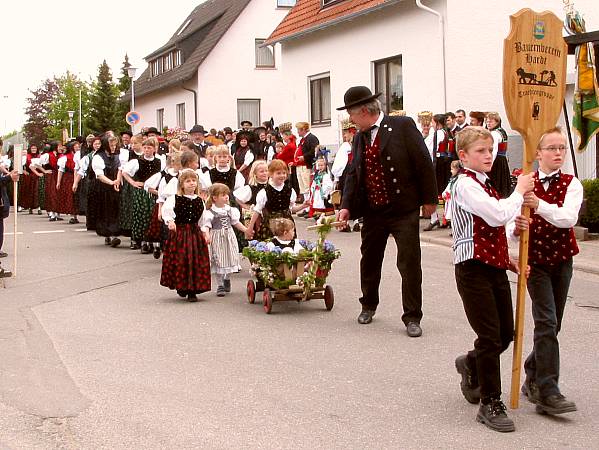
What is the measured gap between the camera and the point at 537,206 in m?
5.48

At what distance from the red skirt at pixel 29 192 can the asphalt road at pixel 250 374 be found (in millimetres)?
17185

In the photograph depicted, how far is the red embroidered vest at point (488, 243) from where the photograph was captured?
18.2 ft

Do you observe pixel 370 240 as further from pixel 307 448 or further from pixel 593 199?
pixel 593 199

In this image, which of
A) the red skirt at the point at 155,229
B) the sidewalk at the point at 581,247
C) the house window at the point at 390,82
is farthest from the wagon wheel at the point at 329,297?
Result: the house window at the point at 390,82

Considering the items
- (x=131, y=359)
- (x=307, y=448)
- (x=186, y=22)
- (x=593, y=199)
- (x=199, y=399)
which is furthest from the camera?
(x=186, y=22)

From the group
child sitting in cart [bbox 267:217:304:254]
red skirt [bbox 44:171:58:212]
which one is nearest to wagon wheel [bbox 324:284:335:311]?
child sitting in cart [bbox 267:217:304:254]

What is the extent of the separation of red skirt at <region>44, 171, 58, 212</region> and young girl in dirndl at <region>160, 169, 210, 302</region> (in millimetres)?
14309

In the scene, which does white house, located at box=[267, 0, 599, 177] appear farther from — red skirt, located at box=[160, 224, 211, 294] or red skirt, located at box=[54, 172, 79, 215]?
red skirt, located at box=[160, 224, 211, 294]

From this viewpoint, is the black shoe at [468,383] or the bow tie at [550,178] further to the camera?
the black shoe at [468,383]

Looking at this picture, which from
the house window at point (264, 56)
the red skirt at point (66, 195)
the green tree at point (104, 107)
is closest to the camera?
the red skirt at point (66, 195)

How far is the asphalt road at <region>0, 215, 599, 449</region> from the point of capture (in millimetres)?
5465

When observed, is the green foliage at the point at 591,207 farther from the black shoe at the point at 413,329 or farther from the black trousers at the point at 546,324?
the black trousers at the point at 546,324

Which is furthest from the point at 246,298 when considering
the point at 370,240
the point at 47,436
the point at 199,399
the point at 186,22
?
the point at 186,22

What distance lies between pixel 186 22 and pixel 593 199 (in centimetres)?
4144
